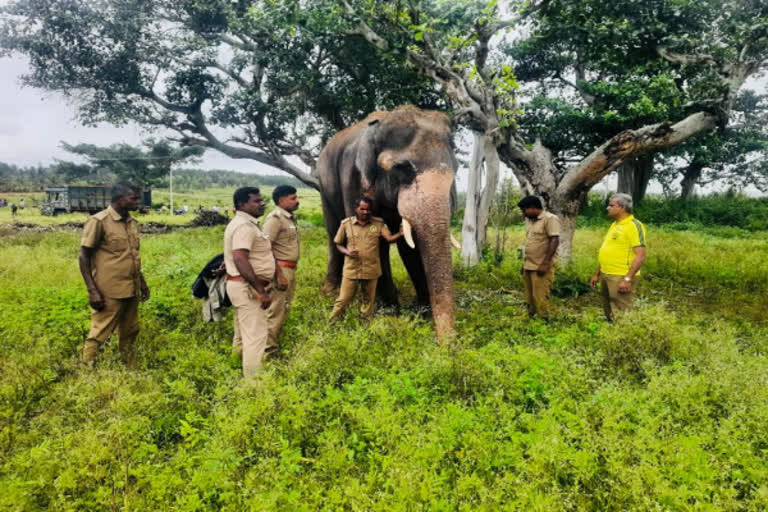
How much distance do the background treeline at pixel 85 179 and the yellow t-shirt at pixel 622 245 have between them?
21447 millimetres

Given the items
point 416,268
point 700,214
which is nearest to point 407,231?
point 416,268

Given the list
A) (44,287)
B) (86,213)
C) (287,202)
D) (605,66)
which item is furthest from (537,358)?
(86,213)

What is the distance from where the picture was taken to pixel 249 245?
13.3 ft

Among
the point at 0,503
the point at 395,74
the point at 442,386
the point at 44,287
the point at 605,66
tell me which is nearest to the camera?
the point at 0,503

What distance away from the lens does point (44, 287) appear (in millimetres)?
7266

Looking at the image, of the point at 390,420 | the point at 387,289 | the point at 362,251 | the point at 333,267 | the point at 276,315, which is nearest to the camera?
the point at 390,420

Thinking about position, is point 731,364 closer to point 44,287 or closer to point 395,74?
point 44,287

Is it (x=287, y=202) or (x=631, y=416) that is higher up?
(x=287, y=202)

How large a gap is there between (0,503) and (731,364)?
516 centimetres

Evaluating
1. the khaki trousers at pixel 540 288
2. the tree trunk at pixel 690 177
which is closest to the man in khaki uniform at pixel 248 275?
the khaki trousers at pixel 540 288

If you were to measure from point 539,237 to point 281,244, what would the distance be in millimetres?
3293

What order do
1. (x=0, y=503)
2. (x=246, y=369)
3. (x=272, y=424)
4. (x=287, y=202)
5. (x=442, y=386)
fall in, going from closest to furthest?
(x=0, y=503), (x=272, y=424), (x=442, y=386), (x=246, y=369), (x=287, y=202)

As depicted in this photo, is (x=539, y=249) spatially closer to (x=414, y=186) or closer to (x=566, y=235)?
(x=414, y=186)

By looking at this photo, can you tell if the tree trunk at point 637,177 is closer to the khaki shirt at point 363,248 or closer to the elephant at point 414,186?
the elephant at point 414,186
